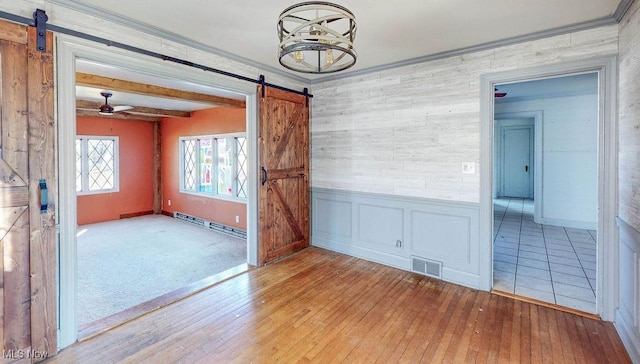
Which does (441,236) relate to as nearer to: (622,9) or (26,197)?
(622,9)

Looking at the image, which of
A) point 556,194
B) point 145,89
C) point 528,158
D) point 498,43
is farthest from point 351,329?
point 528,158

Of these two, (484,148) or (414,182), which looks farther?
(414,182)

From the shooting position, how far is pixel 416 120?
376cm

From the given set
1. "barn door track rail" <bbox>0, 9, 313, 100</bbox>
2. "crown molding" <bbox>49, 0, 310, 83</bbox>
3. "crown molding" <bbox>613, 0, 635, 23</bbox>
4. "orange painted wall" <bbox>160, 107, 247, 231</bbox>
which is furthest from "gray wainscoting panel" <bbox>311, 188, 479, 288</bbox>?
"barn door track rail" <bbox>0, 9, 313, 100</bbox>

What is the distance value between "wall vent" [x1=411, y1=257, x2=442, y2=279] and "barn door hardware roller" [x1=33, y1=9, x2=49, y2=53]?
4.04m

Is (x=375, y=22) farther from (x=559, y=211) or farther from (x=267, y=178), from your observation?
(x=559, y=211)

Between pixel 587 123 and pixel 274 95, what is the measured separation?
613cm

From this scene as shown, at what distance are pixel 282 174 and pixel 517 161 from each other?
30.2ft

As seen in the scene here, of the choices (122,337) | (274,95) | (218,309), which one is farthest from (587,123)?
(122,337)

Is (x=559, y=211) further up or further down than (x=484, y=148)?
further down

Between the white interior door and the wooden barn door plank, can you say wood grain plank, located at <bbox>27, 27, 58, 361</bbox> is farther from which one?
the white interior door

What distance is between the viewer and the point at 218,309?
2.92 metres

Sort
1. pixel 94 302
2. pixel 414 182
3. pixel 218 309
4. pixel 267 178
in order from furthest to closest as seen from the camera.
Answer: pixel 267 178 → pixel 414 182 → pixel 94 302 → pixel 218 309

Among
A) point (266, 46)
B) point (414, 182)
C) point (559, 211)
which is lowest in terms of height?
point (559, 211)
